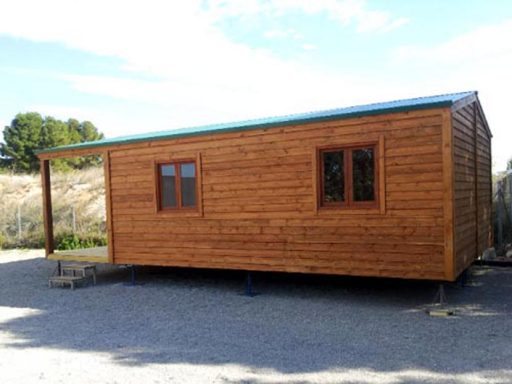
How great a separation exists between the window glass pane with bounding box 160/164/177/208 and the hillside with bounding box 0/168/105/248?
859cm

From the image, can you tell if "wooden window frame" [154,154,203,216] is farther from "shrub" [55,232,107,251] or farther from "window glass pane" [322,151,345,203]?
"shrub" [55,232,107,251]

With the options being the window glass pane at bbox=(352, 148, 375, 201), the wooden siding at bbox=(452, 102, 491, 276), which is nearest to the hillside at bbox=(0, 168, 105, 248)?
the window glass pane at bbox=(352, 148, 375, 201)

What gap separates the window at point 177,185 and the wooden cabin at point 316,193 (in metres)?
0.02

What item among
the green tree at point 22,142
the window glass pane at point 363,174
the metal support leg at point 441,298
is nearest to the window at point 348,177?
the window glass pane at point 363,174

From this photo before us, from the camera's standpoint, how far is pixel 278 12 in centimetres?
1118

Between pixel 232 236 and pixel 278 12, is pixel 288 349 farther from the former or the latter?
pixel 278 12

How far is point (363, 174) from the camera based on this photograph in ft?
24.7

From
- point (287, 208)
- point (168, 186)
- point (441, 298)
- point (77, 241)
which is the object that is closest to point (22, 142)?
point (77, 241)

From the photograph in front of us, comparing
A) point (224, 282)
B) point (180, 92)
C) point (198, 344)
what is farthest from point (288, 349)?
point (180, 92)

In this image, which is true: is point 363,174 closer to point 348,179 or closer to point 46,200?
point 348,179

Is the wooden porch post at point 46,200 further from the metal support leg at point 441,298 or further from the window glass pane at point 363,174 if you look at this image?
the metal support leg at point 441,298

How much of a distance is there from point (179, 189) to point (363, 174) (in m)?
3.77

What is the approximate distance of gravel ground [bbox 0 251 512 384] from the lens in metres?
4.70

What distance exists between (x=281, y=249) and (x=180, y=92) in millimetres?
20994
